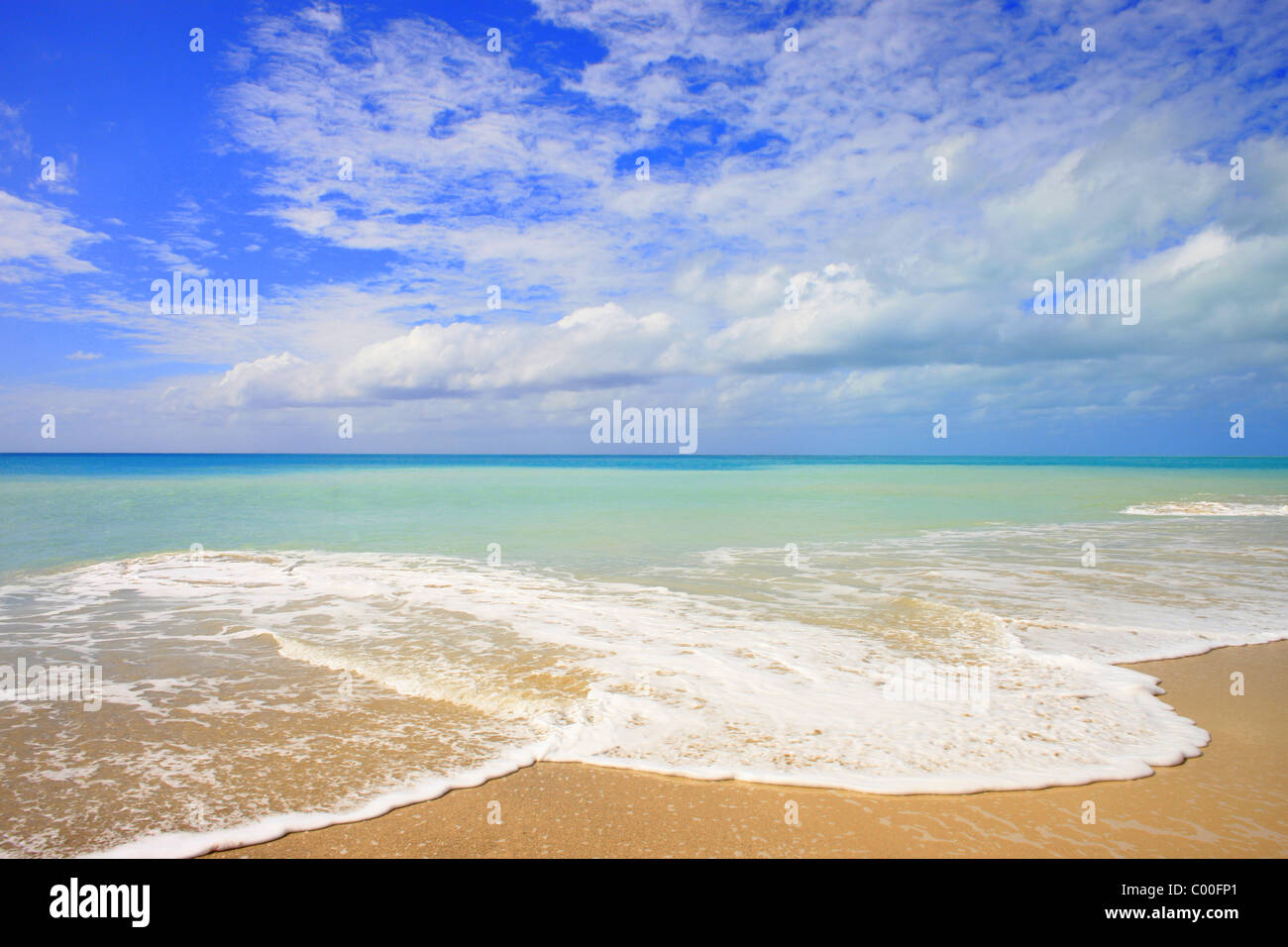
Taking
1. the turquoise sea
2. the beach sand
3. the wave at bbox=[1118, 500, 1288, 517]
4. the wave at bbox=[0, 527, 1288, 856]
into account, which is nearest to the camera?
the beach sand

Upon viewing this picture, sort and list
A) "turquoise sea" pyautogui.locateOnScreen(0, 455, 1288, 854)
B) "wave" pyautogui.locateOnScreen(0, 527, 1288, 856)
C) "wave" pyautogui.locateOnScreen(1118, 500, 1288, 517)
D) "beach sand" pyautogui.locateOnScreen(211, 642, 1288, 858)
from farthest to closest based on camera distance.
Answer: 1. "wave" pyautogui.locateOnScreen(1118, 500, 1288, 517)
2. "wave" pyautogui.locateOnScreen(0, 527, 1288, 856)
3. "turquoise sea" pyautogui.locateOnScreen(0, 455, 1288, 854)
4. "beach sand" pyautogui.locateOnScreen(211, 642, 1288, 858)

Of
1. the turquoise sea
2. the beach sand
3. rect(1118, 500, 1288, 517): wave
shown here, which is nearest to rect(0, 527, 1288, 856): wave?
the turquoise sea

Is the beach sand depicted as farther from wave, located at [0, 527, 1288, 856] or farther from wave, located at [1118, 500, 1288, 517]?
wave, located at [1118, 500, 1288, 517]

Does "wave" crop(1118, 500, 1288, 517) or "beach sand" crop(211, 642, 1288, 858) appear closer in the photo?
"beach sand" crop(211, 642, 1288, 858)

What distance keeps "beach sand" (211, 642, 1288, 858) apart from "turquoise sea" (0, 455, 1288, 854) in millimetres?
206

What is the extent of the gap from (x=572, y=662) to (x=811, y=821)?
12.0 feet

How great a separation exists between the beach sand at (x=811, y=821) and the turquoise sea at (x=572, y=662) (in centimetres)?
21

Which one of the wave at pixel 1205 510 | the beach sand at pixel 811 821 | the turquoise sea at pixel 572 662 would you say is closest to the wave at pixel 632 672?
the turquoise sea at pixel 572 662

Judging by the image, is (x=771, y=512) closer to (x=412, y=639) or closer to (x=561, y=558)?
(x=561, y=558)

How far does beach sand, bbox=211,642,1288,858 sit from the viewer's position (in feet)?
11.8

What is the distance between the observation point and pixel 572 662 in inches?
279

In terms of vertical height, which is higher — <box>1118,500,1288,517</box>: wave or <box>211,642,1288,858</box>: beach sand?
<box>1118,500,1288,517</box>: wave

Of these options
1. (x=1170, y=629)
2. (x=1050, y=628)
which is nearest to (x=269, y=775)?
(x=1050, y=628)
